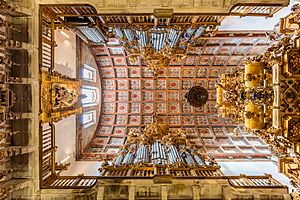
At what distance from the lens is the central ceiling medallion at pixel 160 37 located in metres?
9.97

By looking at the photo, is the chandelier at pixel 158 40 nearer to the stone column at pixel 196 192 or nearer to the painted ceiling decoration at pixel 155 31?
the painted ceiling decoration at pixel 155 31

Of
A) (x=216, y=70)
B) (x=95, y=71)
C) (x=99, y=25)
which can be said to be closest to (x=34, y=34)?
(x=99, y=25)

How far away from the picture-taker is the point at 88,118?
18281mm

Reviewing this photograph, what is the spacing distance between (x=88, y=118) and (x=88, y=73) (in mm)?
3635

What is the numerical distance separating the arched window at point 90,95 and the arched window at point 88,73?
686 millimetres

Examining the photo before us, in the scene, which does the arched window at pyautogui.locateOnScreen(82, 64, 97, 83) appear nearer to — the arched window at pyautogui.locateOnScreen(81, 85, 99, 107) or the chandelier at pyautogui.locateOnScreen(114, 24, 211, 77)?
the arched window at pyautogui.locateOnScreen(81, 85, 99, 107)

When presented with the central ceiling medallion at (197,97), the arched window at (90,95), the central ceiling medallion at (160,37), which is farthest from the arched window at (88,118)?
the central ceiling medallion at (197,97)

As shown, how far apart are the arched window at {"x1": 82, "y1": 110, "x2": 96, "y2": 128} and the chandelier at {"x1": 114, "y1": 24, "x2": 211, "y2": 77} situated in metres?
6.29

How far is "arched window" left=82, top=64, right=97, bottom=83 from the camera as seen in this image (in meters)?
17.2

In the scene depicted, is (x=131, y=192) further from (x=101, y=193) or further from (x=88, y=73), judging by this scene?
(x=88, y=73)

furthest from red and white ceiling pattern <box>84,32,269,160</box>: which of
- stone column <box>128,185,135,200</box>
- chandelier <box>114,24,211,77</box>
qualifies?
stone column <box>128,185,135,200</box>

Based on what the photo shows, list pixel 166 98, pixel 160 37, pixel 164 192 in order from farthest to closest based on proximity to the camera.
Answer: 1. pixel 166 98
2. pixel 160 37
3. pixel 164 192

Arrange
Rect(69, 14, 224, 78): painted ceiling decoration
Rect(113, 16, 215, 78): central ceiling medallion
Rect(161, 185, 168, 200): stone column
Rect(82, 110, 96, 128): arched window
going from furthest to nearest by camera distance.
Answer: Rect(82, 110, 96, 128): arched window
Rect(113, 16, 215, 78): central ceiling medallion
Rect(69, 14, 224, 78): painted ceiling decoration
Rect(161, 185, 168, 200): stone column

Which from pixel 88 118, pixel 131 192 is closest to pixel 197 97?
pixel 131 192
